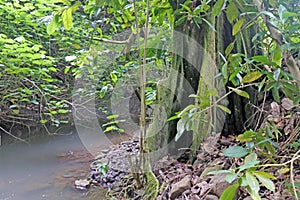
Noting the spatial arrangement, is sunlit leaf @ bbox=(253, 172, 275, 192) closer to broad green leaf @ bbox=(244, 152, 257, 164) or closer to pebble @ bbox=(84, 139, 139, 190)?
broad green leaf @ bbox=(244, 152, 257, 164)

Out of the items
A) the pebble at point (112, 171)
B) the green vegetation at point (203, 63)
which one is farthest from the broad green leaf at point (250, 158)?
the pebble at point (112, 171)

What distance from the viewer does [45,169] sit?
2531 mm

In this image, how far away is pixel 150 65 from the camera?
1907 mm

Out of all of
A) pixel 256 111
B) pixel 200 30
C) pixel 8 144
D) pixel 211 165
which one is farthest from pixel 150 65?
pixel 8 144

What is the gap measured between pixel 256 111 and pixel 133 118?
4.52 ft

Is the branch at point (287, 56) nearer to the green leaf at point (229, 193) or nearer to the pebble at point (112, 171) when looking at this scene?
the green leaf at point (229, 193)

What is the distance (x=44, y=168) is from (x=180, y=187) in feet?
6.04

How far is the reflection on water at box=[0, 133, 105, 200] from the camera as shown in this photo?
2033mm

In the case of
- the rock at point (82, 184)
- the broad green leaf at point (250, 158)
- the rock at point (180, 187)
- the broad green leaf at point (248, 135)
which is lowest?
the rock at point (82, 184)

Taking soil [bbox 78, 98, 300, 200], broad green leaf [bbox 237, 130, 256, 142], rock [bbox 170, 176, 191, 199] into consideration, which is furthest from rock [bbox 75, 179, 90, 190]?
broad green leaf [bbox 237, 130, 256, 142]

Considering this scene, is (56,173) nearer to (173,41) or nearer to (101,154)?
(101,154)

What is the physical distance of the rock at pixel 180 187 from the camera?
1096 mm

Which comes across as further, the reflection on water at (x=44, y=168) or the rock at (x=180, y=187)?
the reflection on water at (x=44, y=168)

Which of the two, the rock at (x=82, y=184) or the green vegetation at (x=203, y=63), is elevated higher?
the green vegetation at (x=203, y=63)
